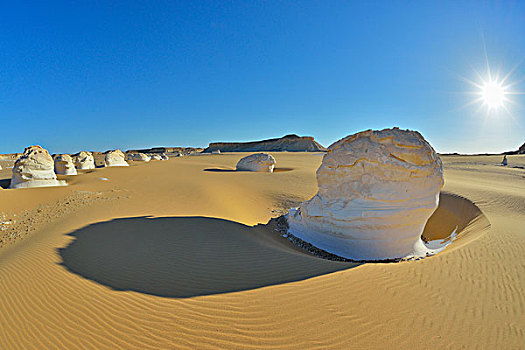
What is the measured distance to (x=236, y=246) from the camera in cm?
539

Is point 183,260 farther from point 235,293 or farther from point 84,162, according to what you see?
point 84,162

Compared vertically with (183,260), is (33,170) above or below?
above

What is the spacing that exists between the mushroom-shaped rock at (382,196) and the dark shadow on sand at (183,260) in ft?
5.20

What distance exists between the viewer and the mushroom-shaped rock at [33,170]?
479 inches

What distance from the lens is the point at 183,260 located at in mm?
4656

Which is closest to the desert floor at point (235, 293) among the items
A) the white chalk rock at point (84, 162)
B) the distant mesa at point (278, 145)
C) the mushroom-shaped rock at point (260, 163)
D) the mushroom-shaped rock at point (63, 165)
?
the mushroom-shaped rock at point (63, 165)

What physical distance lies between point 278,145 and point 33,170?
72.0m

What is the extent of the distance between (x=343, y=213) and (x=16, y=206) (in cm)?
1273

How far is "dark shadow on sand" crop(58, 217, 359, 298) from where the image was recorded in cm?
378

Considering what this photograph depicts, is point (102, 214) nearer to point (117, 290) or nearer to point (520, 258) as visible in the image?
point (117, 290)

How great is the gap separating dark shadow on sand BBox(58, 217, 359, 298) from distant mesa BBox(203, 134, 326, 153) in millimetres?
73429

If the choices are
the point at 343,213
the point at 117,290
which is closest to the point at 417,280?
the point at 343,213

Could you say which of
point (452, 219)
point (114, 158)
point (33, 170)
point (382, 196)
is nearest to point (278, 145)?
point (114, 158)

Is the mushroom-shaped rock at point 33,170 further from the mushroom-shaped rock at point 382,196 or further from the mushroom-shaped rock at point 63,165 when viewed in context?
the mushroom-shaped rock at point 382,196
